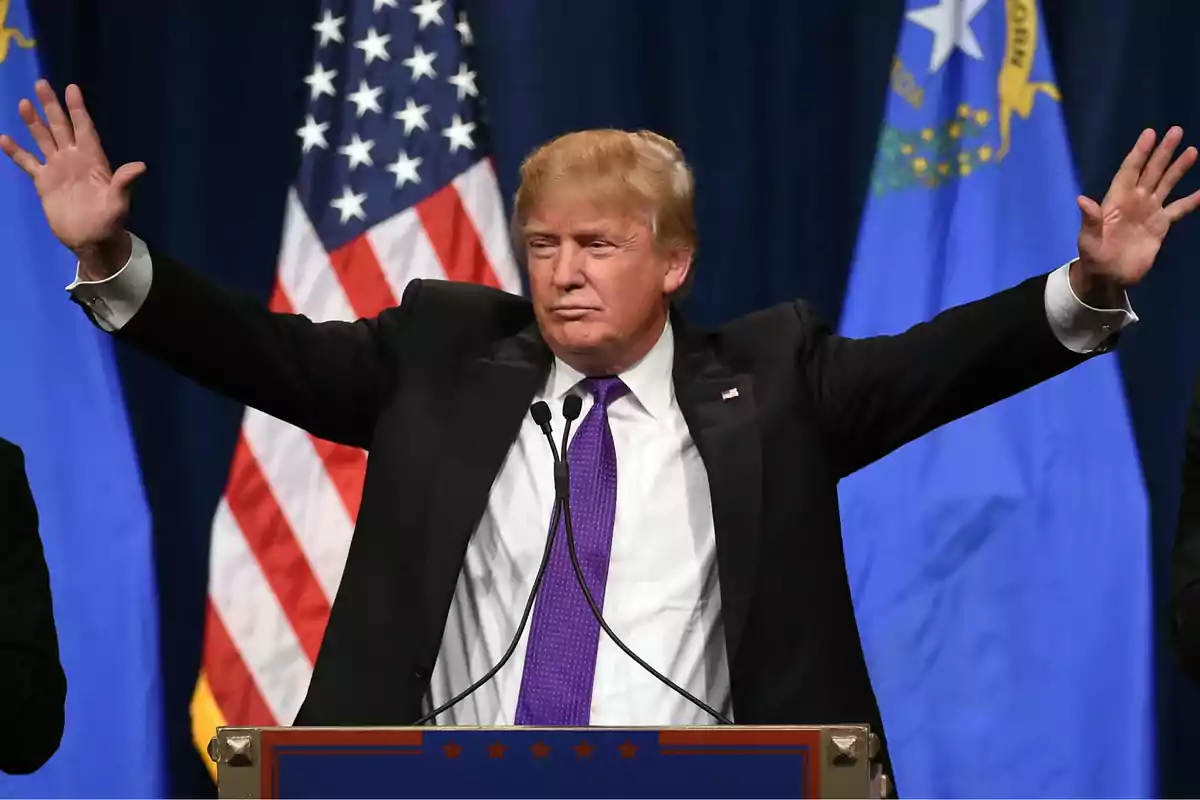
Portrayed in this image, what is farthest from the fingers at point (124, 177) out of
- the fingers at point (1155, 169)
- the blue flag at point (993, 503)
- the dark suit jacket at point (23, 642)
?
the blue flag at point (993, 503)

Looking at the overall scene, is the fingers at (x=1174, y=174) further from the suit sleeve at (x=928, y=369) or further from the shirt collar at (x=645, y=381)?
the shirt collar at (x=645, y=381)

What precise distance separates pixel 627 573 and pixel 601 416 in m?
0.23

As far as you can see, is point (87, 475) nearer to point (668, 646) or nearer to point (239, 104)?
point (239, 104)

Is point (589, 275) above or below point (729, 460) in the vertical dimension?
above

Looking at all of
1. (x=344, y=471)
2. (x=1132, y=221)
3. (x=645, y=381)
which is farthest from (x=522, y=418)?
(x=344, y=471)

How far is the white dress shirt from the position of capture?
202 centimetres

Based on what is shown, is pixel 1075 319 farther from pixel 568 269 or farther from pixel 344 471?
pixel 344 471

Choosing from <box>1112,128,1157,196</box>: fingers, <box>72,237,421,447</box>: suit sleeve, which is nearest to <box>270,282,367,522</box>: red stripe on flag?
<box>72,237,421,447</box>: suit sleeve

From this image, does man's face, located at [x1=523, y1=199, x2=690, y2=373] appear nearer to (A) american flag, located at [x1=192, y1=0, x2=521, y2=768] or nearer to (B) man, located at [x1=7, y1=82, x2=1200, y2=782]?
(B) man, located at [x1=7, y1=82, x2=1200, y2=782]

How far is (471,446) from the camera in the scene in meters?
2.12

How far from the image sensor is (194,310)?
210cm

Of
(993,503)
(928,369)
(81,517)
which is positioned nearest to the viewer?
(928,369)

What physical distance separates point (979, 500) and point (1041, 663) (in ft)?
1.00

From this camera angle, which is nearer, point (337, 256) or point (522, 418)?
point (522, 418)
